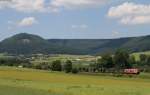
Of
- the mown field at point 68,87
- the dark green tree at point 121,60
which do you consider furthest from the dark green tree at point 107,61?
the mown field at point 68,87

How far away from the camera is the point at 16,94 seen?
35.0 metres

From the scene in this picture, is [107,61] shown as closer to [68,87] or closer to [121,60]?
[121,60]

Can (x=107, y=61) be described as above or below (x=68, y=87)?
above

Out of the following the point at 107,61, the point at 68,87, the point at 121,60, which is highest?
the point at 121,60

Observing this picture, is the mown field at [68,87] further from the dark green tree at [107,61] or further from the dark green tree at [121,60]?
the dark green tree at [121,60]

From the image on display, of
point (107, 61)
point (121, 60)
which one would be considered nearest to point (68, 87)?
point (107, 61)

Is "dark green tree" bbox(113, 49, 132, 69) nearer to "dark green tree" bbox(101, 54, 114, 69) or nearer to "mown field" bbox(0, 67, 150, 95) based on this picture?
"dark green tree" bbox(101, 54, 114, 69)

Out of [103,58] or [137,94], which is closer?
[137,94]

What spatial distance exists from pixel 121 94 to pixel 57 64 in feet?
414

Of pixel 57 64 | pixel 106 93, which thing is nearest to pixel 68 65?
pixel 57 64

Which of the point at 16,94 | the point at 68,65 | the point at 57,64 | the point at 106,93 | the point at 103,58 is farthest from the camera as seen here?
the point at 103,58

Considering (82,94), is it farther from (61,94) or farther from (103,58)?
(103,58)

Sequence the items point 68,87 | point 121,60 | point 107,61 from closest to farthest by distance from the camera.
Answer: point 68,87
point 107,61
point 121,60

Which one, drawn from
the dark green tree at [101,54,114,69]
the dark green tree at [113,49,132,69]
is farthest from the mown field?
the dark green tree at [113,49,132,69]
